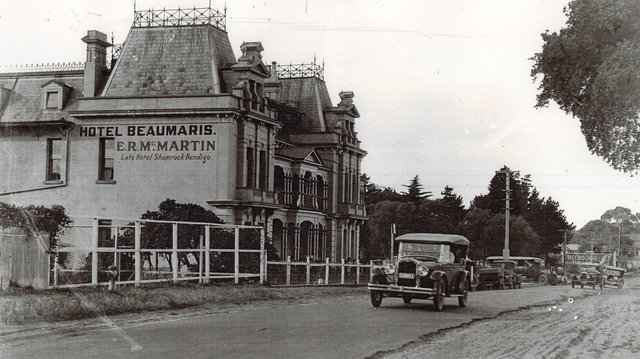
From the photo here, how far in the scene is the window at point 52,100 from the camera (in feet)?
140

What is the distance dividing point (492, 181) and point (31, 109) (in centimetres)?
6068

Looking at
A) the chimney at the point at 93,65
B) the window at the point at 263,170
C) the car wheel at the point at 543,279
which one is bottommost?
the car wheel at the point at 543,279

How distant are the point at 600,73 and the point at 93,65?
3082cm

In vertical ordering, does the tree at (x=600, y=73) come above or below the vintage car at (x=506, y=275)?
above

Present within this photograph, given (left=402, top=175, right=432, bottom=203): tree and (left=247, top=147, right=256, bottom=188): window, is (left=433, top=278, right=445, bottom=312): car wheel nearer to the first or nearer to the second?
(left=247, top=147, right=256, bottom=188): window

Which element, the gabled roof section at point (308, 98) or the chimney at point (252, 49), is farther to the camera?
the gabled roof section at point (308, 98)

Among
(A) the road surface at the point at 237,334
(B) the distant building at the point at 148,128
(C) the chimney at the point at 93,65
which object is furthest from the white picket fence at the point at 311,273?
(C) the chimney at the point at 93,65

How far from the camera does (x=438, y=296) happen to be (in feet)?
65.6

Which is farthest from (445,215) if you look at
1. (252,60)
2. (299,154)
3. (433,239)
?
(433,239)

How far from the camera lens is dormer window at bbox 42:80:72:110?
4250 cm

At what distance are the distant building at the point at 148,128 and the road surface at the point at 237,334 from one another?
71.8 ft

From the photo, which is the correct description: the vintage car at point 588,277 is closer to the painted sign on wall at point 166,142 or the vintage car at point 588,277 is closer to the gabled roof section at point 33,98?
the painted sign on wall at point 166,142

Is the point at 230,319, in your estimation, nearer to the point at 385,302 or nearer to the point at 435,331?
the point at 435,331

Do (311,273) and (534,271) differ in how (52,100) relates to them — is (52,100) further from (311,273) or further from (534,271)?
(534,271)
